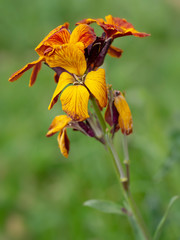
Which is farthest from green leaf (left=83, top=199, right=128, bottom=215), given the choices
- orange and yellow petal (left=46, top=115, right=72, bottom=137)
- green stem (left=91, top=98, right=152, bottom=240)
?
orange and yellow petal (left=46, top=115, right=72, bottom=137)

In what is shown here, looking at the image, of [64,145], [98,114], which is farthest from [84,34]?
[64,145]

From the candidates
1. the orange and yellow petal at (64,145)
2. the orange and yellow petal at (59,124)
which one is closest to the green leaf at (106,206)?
the orange and yellow petal at (64,145)

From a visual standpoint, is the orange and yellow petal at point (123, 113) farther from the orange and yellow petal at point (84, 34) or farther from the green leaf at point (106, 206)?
the green leaf at point (106, 206)

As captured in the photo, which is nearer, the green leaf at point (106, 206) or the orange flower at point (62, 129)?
the orange flower at point (62, 129)

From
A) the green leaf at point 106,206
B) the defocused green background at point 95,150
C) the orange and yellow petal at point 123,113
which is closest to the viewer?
the orange and yellow petal at point 123,113

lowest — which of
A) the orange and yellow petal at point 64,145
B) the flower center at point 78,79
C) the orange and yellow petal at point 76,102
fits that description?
the orange and yellow petal at point 64,145

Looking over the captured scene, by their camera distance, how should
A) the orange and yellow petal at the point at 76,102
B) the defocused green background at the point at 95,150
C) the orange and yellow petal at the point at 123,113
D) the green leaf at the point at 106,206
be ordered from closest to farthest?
1. the orange and yellow petal at the point at 76,102
2. the orange and yellow petal at the point at 123,113
3. the green leaf at the point at 106,206
4. the defocused green background at the point at 95,150

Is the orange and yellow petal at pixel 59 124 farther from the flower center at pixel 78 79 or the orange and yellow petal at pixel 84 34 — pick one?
the orange and yellow petal at pixel 84 34

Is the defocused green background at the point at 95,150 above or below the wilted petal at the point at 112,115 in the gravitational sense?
below
